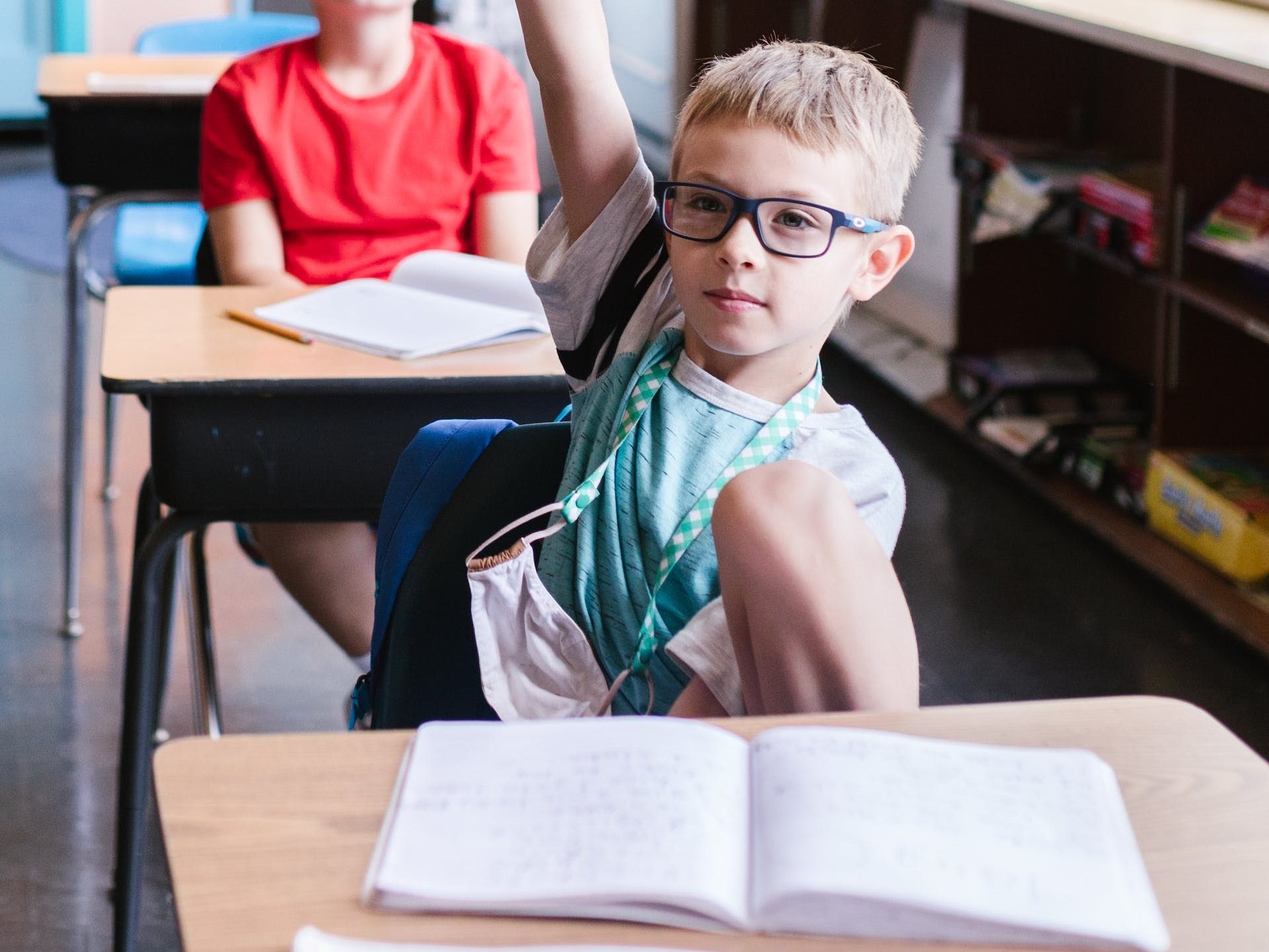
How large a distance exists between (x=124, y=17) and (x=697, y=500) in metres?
5.83

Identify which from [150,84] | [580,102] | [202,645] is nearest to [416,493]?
[580,102]

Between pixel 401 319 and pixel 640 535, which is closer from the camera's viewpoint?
pixel 640 535

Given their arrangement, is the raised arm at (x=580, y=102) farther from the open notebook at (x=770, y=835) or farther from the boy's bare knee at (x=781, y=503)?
the open notebook at (x=770, y=835)

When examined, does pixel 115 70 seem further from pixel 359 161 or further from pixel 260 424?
pixel 260 424

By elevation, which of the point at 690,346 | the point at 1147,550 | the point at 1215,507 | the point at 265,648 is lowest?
the point at 265,648

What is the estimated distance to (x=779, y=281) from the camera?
109 centimetres

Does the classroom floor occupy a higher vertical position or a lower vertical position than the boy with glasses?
lower

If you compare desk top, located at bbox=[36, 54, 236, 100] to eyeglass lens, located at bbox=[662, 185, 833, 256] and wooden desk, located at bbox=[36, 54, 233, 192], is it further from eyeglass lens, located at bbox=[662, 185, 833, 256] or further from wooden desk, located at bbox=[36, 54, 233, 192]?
eyeglass lens, located at bbox=[662, 185, 833, 256]

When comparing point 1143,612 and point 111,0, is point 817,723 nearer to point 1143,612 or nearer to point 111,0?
point 1143,612

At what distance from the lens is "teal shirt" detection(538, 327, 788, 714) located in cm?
109

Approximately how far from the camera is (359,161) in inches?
85.4

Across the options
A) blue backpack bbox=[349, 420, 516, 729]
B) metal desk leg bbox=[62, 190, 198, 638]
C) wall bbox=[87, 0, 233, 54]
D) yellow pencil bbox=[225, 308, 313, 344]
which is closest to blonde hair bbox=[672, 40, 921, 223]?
blue backpack bbox=[349, 420, 516, 729]

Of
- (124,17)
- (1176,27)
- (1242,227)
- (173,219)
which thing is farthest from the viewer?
(124,17)

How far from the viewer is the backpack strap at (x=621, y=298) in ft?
3.95
